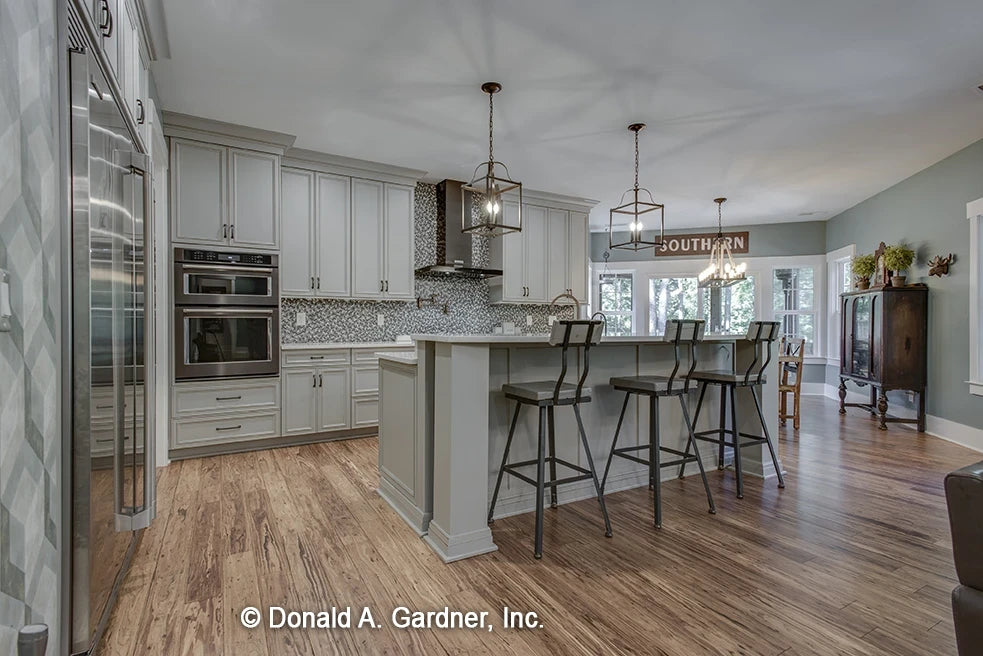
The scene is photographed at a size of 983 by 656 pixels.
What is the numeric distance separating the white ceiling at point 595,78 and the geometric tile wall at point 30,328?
1.72m

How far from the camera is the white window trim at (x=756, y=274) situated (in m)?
7.50

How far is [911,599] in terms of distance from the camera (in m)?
1.91

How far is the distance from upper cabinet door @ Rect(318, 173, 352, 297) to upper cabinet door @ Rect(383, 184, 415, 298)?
15.6 inches

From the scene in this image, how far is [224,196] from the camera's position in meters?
3.96

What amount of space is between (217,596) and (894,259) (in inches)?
256

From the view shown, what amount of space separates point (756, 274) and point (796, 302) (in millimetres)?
736

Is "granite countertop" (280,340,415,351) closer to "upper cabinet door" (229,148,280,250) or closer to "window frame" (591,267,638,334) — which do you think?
"upper cabinet door" (229,148,280,250)

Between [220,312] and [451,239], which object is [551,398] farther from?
[451,239]

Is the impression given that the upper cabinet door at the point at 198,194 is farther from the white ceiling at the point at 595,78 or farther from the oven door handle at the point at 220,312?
the oven door handle at the point at 220,312

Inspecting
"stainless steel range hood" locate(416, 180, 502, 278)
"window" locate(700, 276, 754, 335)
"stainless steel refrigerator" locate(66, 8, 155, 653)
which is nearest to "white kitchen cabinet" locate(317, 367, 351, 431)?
"stainless steel range hood" locate(416, 180, 502, 278)

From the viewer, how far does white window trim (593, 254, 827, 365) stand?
24.6 feet

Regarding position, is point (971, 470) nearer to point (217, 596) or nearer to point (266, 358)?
point (217, 596)

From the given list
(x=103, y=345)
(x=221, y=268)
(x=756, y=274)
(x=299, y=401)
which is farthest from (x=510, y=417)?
(x=756, y=274)

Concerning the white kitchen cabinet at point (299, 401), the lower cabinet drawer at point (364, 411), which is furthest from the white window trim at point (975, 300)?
the white kitchen cabinet at point (299, 401)
